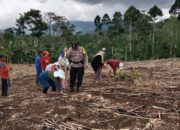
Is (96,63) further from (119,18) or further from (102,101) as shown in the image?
(119,18)

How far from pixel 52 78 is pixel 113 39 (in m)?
33.7

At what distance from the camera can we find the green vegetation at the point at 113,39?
1408 inches

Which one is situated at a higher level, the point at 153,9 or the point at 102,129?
the point at 153,9

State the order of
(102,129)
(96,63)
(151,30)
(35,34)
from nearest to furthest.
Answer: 1. (102,129)
2. (96,63)
3. (35,34)
4. (151,30)

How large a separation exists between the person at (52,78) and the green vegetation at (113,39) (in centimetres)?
2049

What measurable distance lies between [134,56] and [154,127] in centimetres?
2998

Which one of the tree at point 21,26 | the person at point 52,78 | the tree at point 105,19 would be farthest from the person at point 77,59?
the tree at point 105,19

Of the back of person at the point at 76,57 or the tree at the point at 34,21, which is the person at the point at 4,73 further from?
the tree at the point at 34,21

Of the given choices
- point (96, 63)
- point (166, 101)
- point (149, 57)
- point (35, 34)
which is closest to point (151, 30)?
point (149, 57)

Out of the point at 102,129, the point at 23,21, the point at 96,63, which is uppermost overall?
the point at 23,21

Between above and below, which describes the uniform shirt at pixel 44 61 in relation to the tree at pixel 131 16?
below

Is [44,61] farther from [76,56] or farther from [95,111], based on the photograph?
[95,111]

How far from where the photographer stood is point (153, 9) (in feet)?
157

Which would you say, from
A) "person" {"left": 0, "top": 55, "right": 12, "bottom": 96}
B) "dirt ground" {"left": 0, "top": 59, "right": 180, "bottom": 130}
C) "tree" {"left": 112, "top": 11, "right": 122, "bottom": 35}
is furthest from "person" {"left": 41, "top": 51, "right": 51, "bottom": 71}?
"tree" {"left": 112, "top": 11, "right": 122, "bottom": 35}
